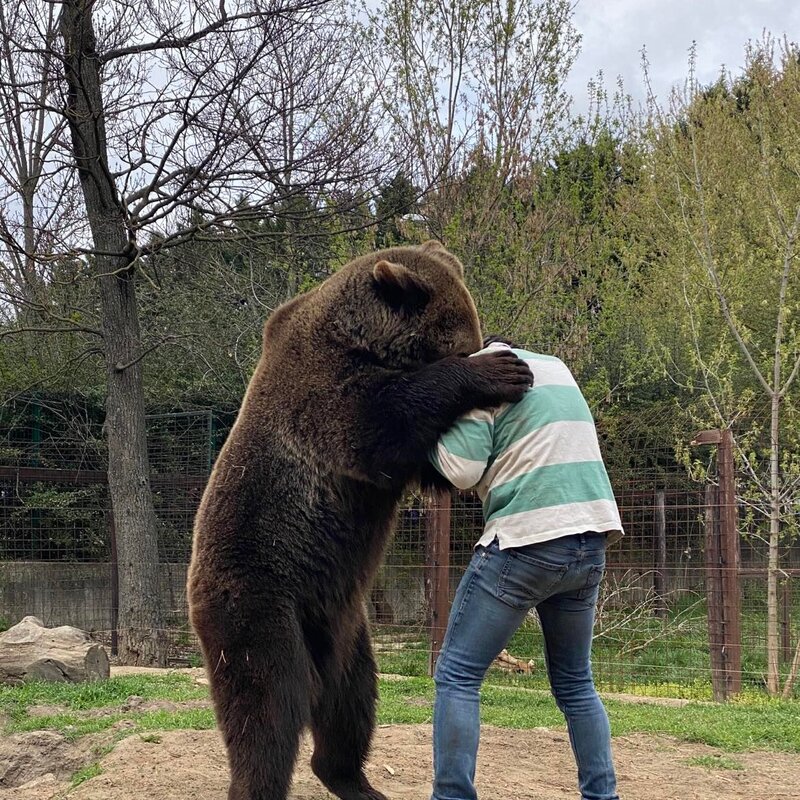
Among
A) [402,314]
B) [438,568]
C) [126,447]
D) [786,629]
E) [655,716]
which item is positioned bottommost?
[655,716]

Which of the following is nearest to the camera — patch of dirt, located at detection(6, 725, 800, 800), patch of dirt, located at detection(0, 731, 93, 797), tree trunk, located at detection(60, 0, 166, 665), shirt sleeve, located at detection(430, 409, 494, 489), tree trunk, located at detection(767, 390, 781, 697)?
shirt sleeve, located at detection(430, 409, 494, 489)

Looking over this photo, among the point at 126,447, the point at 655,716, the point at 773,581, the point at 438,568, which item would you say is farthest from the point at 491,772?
the point at 126,447

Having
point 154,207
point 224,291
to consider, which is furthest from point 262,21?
point 224,291

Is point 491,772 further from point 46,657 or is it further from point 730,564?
point 46,657

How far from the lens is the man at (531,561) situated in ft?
10.6

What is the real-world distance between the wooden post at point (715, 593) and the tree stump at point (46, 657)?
5.71 metres

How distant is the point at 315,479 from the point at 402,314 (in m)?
0.81

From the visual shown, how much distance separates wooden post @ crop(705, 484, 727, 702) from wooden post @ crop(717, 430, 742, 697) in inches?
2.2

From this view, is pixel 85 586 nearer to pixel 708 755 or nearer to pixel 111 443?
pixel 111 443

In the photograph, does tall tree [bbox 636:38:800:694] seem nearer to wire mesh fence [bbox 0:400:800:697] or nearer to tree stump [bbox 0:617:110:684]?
wire mesh fence [bbox 0:400:800:697]

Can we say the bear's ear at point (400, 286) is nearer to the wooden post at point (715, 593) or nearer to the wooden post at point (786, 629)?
the wooden post at point (715, 593)

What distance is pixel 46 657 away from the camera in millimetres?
8352

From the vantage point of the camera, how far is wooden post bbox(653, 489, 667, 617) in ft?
32.3

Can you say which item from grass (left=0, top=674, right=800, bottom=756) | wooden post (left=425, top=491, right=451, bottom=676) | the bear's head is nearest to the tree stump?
grass (left=0, top=674, right=800, bottom=756)
